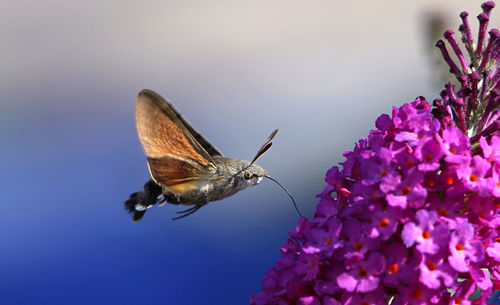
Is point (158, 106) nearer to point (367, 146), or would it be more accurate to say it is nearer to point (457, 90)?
point (367, 146)

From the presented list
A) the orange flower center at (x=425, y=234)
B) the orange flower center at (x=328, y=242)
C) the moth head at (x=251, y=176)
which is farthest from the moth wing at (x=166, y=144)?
the orange flower center at (x=425, y=234)

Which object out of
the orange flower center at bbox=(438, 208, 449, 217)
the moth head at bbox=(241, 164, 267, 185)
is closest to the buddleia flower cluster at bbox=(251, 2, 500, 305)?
the orange flower center at bbox=(438, 208, 449, 217)

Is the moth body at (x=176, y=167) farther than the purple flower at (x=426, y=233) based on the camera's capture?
Yes

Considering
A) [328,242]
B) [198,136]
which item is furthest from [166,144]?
[328,242]

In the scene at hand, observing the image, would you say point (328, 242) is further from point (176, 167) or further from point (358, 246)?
point (176, 167)

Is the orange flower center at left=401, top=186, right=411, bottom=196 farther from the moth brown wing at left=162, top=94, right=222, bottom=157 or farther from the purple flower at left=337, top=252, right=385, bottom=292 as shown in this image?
the moth brown wing at left=162, top=94, right=222, bottom=157

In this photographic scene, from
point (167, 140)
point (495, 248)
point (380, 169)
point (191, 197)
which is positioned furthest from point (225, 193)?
point (495, 248)

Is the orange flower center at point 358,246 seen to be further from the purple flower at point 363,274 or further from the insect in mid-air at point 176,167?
the insect in mid-air at point 176,167

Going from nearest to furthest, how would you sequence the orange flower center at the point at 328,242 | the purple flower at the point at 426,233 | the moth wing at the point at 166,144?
the purple flower at the point at 426,233, the orange flower center at the point at 328,242, the moth wing at the point at 166,144
